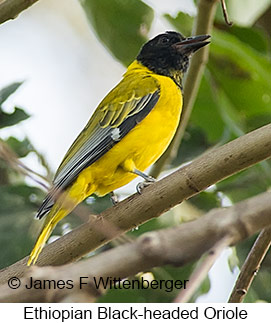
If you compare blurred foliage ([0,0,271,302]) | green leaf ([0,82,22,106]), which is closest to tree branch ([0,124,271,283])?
blurred foliage ([0,0,271,302])

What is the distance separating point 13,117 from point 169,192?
A: 1294 millimetres

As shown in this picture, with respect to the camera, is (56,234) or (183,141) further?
(183,141)

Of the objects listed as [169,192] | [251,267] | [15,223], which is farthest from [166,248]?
[15,223]

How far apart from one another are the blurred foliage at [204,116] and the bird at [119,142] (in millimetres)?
213

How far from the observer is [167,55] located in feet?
11.9

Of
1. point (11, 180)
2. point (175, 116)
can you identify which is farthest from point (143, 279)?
point (11, 180)

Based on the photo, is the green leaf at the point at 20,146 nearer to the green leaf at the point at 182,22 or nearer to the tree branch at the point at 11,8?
the tree branch at the point at 11,8

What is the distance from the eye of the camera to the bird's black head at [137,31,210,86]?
3574 mm

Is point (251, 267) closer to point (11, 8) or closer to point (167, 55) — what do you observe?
point (11, 8)

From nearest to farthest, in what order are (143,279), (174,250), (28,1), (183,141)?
(174,250) < (28,1) < (143,279) < (183,141)

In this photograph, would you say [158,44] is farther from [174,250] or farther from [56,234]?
[174,250]

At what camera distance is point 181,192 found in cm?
195

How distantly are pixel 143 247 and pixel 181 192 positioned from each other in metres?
1.09

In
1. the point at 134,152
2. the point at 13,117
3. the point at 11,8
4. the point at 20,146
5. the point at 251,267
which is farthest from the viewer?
the point at 20,146
